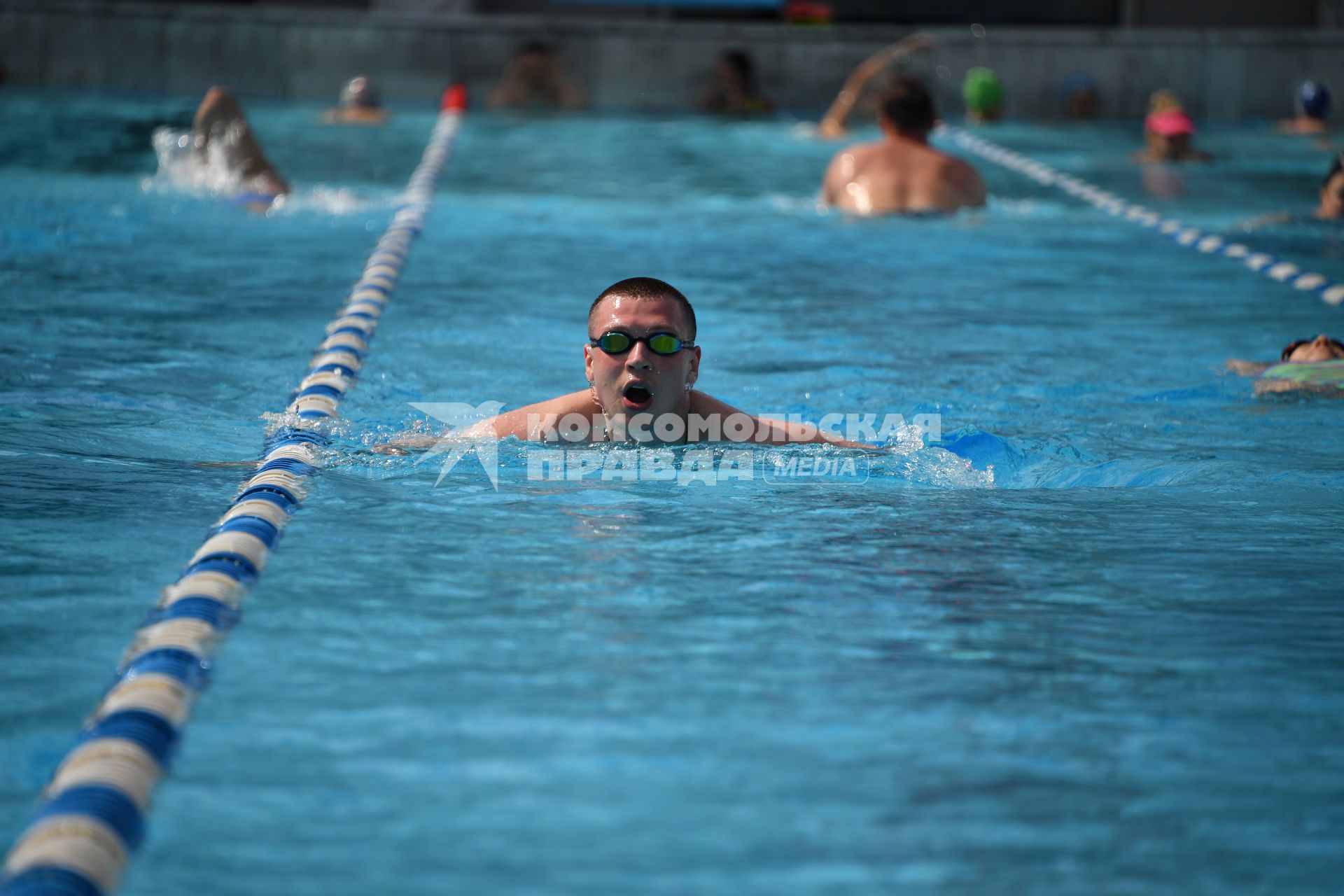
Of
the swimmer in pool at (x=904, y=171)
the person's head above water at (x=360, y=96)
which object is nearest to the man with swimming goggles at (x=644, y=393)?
the swimmer in pool at (x=904, y=171)

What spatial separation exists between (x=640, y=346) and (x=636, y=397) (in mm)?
167

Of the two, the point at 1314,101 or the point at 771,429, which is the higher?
the point at 1314,101

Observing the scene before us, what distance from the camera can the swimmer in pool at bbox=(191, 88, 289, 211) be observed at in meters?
9.58

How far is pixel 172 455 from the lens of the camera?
4648mm

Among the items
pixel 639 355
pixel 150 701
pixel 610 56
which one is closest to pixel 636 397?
pixel 639 355

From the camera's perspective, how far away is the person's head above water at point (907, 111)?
375 inches

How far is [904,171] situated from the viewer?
961 centimetres

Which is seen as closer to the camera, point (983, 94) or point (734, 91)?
point (983, 94)

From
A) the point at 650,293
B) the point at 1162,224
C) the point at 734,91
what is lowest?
the point at 650,293

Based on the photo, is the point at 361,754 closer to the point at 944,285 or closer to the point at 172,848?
the point at 172,848

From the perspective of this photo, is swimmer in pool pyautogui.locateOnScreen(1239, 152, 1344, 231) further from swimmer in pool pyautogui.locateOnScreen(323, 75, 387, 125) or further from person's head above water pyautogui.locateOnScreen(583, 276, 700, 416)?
swimmer in pool pyautogui.locateOnScreen(323, 75, 387, 125)

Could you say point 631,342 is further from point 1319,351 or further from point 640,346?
point 1319,351

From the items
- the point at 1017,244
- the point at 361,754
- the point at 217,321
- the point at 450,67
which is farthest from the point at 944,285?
the point at 450,67

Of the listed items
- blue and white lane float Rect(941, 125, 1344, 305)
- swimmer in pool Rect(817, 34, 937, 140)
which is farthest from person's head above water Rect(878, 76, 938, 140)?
swimmer in pool Rect(817, 34, 937, 140)
